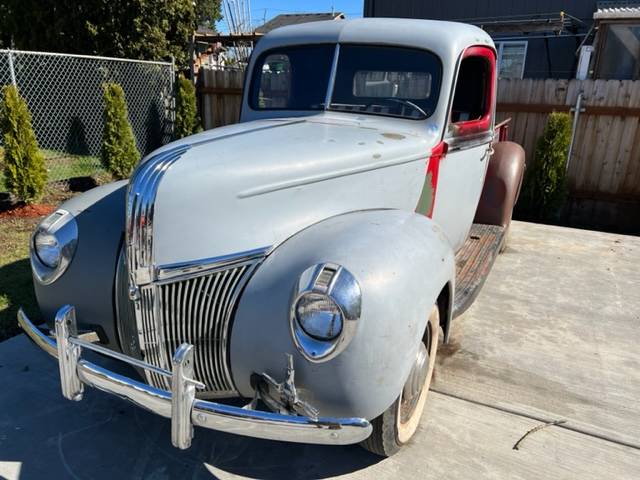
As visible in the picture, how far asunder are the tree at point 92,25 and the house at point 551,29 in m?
5.70

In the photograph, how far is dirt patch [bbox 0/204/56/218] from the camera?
5863 mm

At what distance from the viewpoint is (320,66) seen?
3.20 m

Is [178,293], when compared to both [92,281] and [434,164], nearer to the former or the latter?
[92,281]

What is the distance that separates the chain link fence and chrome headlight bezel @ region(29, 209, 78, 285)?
24.0 feet

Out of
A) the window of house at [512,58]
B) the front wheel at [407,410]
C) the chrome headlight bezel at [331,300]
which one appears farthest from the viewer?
the window of house at [512,58]

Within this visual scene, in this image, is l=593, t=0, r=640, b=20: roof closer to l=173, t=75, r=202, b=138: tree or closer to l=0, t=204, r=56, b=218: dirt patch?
l=173, t=75, r=202, b=138: tree

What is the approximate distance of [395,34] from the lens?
3.13 meters

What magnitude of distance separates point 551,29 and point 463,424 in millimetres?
10624

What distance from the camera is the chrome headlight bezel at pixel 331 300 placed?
169 centimetres

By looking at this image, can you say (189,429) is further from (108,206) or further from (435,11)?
(435,11)

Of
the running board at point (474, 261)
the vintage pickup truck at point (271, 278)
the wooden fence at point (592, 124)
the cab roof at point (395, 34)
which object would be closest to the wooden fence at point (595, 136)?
the wooden fence at point (592, 124)

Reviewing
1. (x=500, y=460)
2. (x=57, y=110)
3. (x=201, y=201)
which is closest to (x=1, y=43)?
(x=57, y=110)

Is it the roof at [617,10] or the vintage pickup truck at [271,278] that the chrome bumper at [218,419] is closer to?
the vintage pickup truck at [271,278]

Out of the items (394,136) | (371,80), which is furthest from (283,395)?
(371,80)
